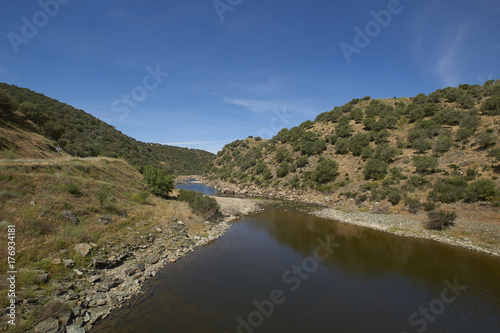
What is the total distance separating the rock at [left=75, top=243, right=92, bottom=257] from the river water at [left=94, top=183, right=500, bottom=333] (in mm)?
4783

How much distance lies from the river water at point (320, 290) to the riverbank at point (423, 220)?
6.29 ft

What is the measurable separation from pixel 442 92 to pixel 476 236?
62.0 m

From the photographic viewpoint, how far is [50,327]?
8055 millimetres

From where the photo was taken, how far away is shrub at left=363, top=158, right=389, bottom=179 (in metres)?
39.3

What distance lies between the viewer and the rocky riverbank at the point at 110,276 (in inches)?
347

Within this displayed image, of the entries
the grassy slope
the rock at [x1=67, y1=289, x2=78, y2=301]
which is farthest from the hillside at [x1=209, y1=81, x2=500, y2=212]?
the rock at [x1=67, y1=289, x2=78, y2=301]

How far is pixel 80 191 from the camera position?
62.4 feet

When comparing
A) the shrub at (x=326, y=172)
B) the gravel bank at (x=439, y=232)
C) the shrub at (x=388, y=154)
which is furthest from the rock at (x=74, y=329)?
the shrub at (x=388, y=154)

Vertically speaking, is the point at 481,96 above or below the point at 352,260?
above

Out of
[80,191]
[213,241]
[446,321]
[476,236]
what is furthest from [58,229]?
[476,236]

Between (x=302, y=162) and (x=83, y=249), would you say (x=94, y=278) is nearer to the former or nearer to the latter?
(x=83, y=249)

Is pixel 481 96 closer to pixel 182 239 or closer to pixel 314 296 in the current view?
pixel 314 296

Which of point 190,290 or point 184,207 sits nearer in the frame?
point 190,290

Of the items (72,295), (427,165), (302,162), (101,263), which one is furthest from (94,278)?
(302,162)
